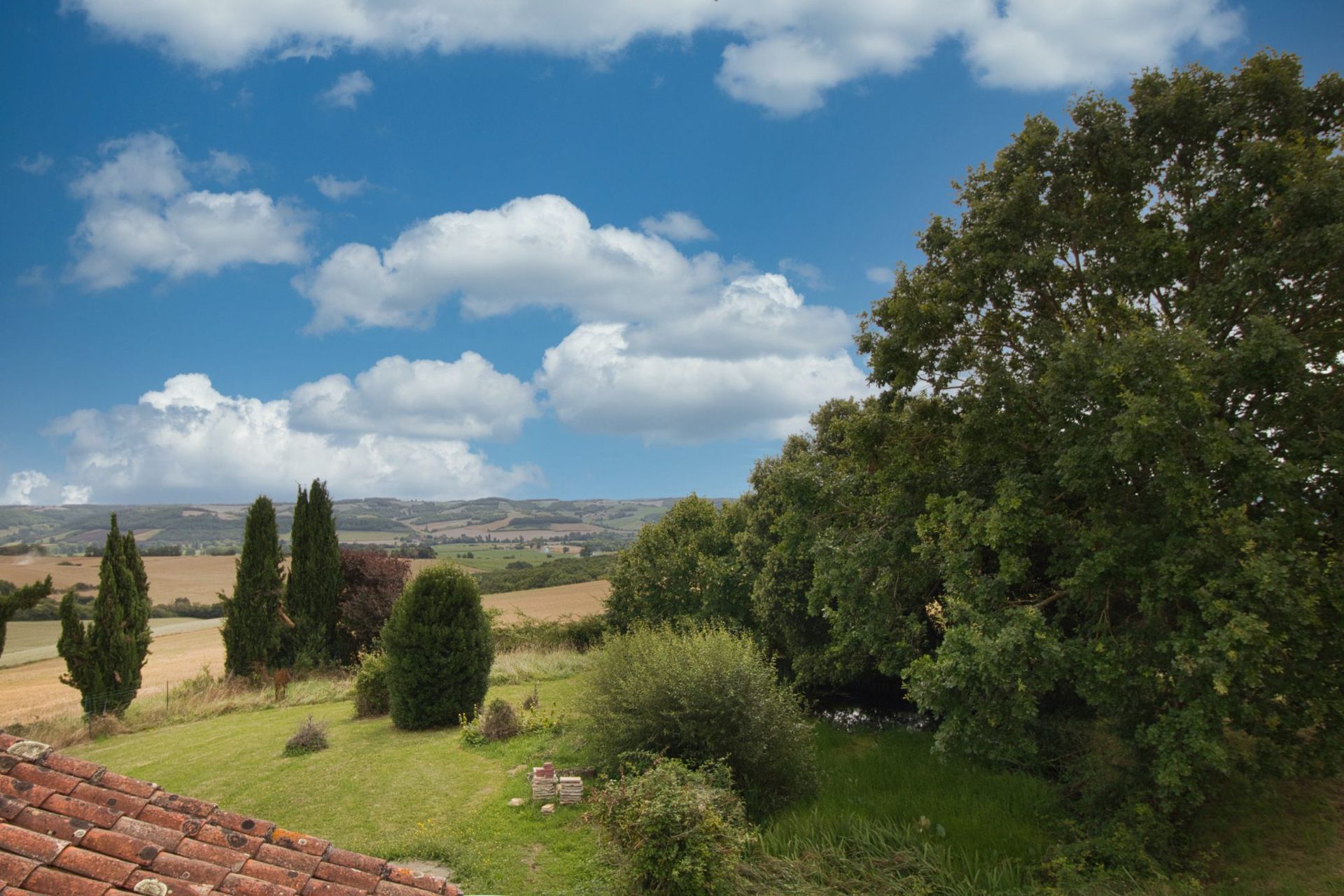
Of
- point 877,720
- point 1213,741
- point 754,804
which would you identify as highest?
point 1213,741

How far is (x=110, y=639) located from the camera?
59.9 ft

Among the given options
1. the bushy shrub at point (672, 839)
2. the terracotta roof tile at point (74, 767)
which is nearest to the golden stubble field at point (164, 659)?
the bushy shrub at point (672, 839)

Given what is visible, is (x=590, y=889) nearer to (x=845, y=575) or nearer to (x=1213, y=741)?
(x=845, y=575)

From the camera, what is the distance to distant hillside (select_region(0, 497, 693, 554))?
80750mm

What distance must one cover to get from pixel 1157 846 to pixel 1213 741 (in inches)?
88.4

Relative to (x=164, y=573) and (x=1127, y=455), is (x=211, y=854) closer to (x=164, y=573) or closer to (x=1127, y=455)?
(x=1127, y=455)

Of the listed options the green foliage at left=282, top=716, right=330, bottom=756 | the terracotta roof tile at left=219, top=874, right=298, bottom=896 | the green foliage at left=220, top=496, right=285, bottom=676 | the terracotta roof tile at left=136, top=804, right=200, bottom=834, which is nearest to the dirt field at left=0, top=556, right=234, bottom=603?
the green foliage at left=220, top=496, right=285, bottom=676

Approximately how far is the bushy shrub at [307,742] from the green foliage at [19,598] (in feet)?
23.7

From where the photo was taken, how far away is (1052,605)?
498 inches

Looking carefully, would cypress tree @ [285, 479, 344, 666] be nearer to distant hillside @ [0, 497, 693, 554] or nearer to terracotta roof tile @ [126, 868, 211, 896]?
terracotta roof tile @ [126, 868, 211, 896]

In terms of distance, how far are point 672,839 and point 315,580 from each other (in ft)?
71.6

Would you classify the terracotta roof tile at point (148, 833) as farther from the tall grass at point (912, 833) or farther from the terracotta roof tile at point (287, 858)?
the tall grass at point (912, 833)

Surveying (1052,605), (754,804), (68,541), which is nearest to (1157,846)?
(1052,605)

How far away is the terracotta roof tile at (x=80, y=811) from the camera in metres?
3.46
